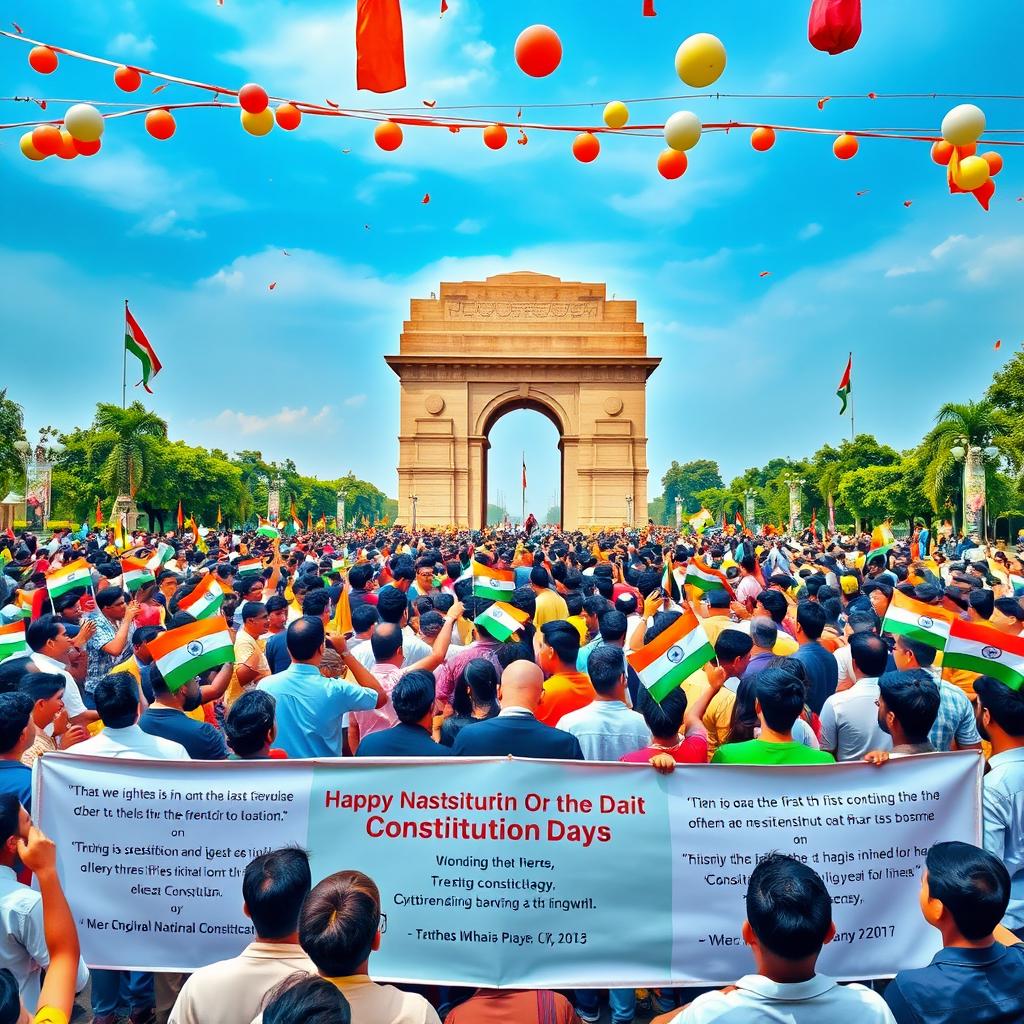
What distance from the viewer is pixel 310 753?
16.3 feet

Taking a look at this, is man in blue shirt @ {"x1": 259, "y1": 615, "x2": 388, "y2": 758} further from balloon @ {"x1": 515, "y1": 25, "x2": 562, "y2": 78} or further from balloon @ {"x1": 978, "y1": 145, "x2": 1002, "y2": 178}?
balloon @ {"x1": 978, "y1": 145, "x2": 1002, "y2": 178}

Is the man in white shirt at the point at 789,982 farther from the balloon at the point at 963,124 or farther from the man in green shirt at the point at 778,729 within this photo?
the balloon at the point at 963,124

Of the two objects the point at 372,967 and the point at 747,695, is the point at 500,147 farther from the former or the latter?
the point at 372,967

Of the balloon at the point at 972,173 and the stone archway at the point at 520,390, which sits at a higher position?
the stone archway at the point at 520,390

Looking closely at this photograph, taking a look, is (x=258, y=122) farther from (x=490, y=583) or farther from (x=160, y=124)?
(x=490, y=583)

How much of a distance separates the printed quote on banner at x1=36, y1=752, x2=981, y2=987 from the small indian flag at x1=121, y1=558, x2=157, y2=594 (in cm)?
651

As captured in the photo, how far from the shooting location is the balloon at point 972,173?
7492mm

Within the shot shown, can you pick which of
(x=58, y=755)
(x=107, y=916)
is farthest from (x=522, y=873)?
(x=58, y=755)

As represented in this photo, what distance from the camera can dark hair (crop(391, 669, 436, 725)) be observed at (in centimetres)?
420

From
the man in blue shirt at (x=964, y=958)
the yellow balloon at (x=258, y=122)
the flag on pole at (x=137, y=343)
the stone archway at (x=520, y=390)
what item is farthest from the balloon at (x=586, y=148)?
the stone archway at (x=520, y=390)

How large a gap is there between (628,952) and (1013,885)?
5.59 feet

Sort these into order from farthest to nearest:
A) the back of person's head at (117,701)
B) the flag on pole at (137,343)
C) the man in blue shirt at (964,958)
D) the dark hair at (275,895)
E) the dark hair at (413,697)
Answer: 1. the flag on pole at (137,343)
2. the dark hair at (413,697)
3. the back of person's head at (117,701)
4. the dark hair at (275,895)
5. the man in blue shirt at (964,958)

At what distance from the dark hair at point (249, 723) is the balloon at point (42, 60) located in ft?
19.6

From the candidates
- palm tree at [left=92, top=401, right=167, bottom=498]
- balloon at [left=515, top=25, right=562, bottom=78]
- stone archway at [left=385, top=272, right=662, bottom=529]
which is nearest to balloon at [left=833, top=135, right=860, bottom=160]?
balloon at [left=515, top=25, right=562, bottom=78]
